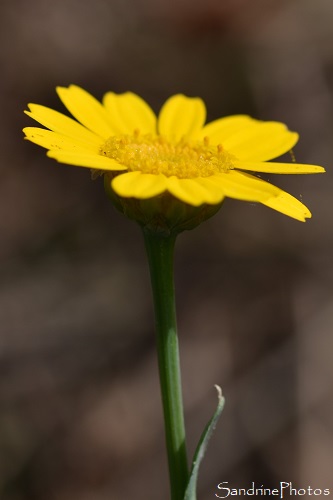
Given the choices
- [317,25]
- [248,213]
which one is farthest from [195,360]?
[317,25]

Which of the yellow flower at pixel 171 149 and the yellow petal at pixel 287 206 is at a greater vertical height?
the yellow flower at pixel 171 149

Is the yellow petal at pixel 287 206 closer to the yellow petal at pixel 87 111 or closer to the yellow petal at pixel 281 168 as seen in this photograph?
the yellow petal at pixel 281 168

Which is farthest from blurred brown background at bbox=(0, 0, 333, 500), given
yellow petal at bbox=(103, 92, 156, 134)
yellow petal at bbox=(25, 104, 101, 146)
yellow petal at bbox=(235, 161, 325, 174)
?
yellow petal at bbox=(235, 161, 325, 174)

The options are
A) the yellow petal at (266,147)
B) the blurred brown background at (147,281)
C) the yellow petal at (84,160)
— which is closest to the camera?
the yellow petal at (84,160)

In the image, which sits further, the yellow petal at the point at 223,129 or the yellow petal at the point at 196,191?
the yellow petal at the point at 223,129

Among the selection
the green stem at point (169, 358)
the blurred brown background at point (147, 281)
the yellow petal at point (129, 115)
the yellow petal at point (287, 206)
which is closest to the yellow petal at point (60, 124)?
the yellow petal at point (129, 115)

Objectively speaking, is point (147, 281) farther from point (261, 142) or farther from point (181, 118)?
point (261, 142)

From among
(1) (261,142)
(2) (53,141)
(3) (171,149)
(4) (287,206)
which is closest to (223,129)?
(1) (261,142)
